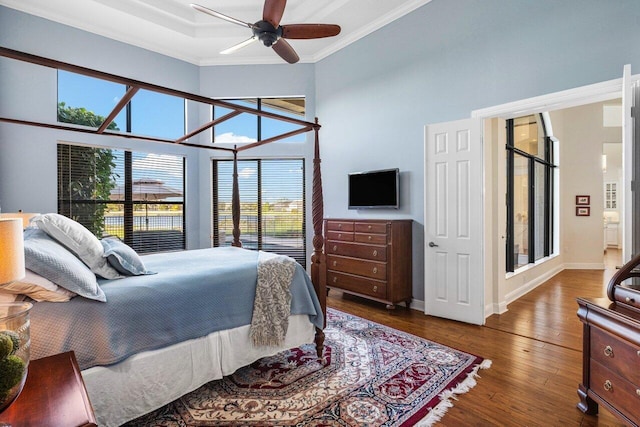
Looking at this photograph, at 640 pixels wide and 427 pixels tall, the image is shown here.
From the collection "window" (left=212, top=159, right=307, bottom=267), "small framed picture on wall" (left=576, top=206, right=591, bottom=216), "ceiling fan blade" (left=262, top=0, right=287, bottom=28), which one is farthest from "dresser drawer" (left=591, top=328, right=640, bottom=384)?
"small framed picture on wall" (left=576, top=206, right=591, bottom=216)

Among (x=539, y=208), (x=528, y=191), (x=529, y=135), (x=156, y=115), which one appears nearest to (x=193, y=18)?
(x=156, y=115)

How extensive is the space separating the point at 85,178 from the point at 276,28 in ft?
11.6

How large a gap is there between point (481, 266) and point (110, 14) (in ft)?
18.1

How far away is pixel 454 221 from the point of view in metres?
3.72

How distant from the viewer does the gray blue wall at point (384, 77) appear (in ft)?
9.65

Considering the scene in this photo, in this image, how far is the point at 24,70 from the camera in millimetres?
4016

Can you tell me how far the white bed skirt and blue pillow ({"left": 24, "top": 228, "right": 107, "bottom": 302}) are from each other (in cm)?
41

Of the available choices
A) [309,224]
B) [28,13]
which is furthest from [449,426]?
[28,13]

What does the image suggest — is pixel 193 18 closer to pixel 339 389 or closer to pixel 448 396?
pixel 339 389

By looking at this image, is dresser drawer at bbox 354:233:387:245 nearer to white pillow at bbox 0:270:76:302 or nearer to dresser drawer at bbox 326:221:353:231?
dresser drawer at bbox 326:221:353:231

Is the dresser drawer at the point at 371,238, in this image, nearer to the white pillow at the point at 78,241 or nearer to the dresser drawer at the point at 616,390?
the dresser drawer at the point at 616,390

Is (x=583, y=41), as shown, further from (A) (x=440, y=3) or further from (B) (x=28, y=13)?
(B) (x=28, y=13)

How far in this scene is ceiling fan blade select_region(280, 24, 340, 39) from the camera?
293 centimetres

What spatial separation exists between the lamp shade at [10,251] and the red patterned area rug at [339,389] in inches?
49.0
